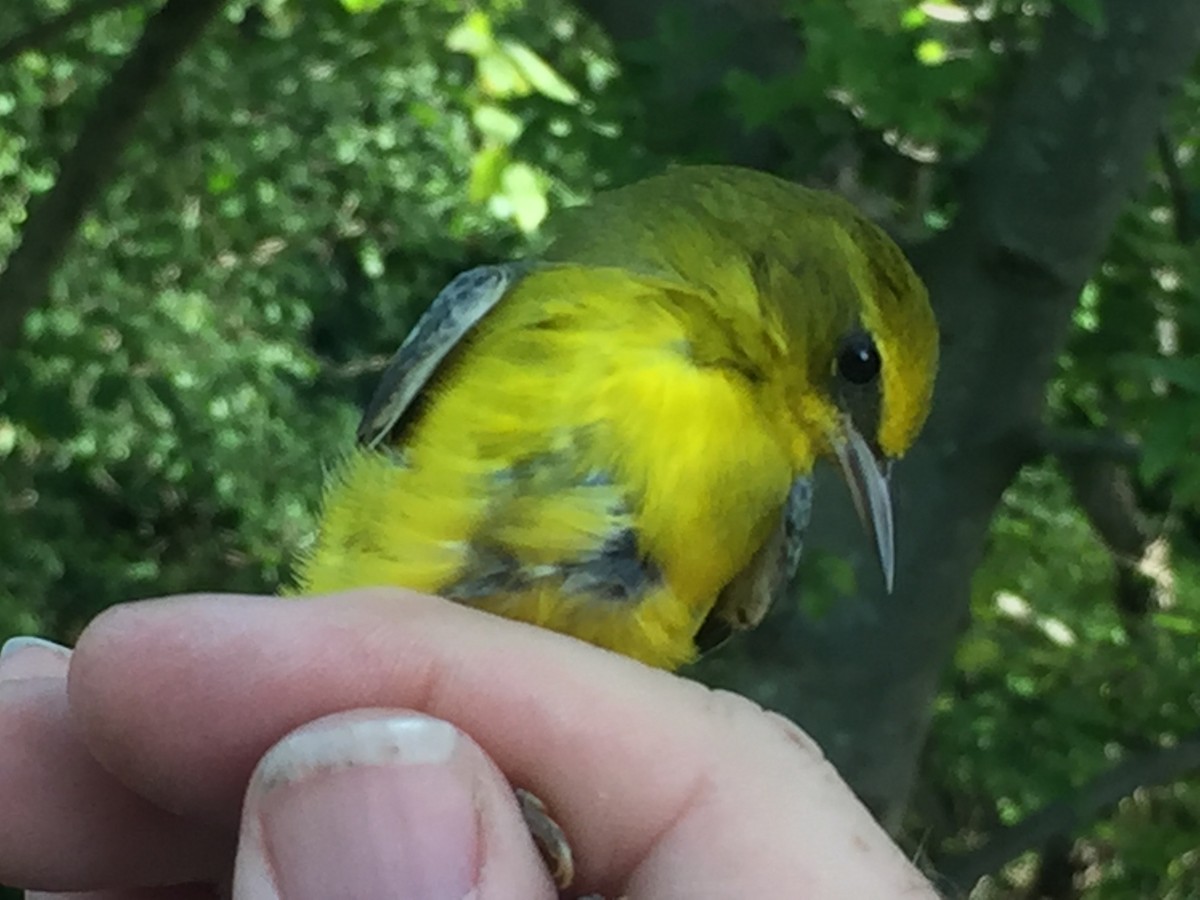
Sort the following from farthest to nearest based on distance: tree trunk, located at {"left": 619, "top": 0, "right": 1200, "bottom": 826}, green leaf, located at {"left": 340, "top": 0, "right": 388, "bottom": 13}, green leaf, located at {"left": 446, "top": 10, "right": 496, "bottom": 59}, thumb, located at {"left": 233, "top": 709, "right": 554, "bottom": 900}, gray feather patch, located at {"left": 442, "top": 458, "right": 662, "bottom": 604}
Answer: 1. green leaf, located at {"left": 340, "top": 0, "right": 388, "bottom": 13}
2. green leaf, located at {"left": 446, "top": 10, "right": 496, "bottom": 59}
3. tree trunk, located at {"left": 619, "top": 0, "right": 1200, "bottom": 826}
4. gray feather patch, located at {"left": 442, "top": 458, "right": 662, "bottom": 604}
5. thumb, located at {"left": 233, "top": 709, "right": 554, "bottom": 900}

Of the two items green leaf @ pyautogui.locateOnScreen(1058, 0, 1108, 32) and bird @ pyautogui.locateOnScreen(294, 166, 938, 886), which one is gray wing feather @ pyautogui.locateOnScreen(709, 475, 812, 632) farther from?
green leaf @ pyautogui.locateOnScreen(1058, 0, 1108, 32)

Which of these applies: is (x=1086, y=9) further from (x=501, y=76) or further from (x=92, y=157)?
(x=92, y=157)

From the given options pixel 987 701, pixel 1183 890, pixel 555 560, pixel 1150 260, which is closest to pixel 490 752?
pixel 555 560

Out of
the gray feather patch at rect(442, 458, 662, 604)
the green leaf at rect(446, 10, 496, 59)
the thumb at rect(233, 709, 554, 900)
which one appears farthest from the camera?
the green leaf at rect(446, 10, 496, 59)

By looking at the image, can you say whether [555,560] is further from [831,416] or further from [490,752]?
[831,416]

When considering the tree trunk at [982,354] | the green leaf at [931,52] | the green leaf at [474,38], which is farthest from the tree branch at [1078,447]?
the green leaf at [474,38]

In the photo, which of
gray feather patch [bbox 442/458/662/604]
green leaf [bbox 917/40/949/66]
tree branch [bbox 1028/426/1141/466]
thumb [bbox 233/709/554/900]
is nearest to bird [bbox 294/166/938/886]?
gray feather patch [bbox 442/458/662/604]
